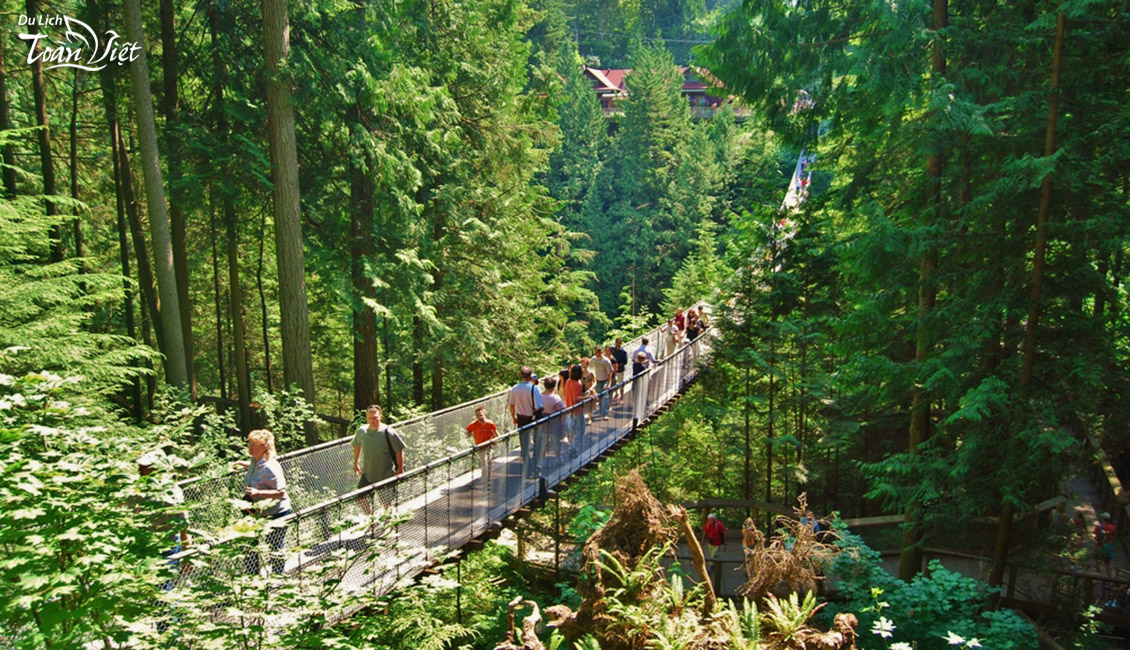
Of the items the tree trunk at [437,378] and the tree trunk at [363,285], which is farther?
the tree trunk at [437,378]

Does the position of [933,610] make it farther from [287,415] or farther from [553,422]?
[287,415]

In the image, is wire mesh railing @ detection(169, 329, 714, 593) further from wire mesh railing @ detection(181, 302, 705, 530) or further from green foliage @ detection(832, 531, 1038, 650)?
green foliage @ detection(832, 531, 1038, 650)

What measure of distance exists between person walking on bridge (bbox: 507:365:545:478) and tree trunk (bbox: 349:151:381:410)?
4914 mm

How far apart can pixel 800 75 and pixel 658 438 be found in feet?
37.9

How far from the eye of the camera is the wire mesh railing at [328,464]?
4902mm

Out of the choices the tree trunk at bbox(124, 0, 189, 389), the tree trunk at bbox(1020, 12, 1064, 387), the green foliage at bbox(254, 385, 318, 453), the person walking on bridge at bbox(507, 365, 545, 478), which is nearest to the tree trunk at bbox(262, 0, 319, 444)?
the green foliage at bbox(254, 385, 318, 453)

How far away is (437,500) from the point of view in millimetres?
6574

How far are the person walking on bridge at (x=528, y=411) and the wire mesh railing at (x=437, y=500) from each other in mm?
22

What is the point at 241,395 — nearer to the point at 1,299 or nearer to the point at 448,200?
the point at 448,200

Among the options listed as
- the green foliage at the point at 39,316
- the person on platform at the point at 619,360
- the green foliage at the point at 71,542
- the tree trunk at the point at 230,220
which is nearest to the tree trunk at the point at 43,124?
the tree trunk at the point at 230,220

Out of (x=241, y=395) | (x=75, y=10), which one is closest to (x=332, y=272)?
(x=241, y=395)

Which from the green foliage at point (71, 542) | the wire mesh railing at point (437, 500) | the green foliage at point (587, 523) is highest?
the green foliage at point (71, 542)

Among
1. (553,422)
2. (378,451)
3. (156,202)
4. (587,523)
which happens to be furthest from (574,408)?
(156,202)

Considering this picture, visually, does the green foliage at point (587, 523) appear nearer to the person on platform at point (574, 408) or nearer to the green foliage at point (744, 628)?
the person on platform at point (574, 408)
